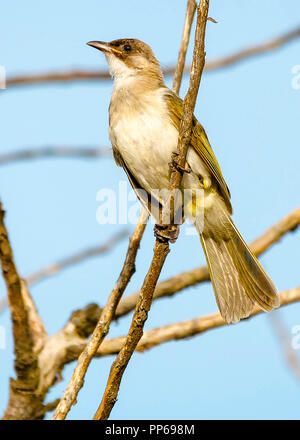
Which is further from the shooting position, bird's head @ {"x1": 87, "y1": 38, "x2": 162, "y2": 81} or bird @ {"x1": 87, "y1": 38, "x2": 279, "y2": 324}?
bird's head @ {"x1": 87, "y1": 38, "x2": 162, "y2": 81}

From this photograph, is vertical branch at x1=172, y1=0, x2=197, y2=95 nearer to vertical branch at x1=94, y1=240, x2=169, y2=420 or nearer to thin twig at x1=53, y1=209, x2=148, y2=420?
thin twig at x1=53, y1=209, x2=148, y2=420

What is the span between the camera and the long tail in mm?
4691

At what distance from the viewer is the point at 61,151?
19.0ft

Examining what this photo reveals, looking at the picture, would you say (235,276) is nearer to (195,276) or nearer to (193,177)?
(195,276)

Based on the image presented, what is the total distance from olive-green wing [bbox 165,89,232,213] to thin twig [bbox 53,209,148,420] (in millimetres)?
596

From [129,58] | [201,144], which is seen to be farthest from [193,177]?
[129,58]

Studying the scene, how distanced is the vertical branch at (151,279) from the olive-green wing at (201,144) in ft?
4.06

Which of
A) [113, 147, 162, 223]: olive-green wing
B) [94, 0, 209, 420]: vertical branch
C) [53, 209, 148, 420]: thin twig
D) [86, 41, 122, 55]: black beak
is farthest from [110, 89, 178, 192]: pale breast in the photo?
[94, 0, 209, 420]: vertical branch

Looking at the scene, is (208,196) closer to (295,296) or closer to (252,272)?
(252,272)

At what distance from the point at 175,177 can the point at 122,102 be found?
1.56 m

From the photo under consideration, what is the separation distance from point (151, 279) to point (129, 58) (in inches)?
107

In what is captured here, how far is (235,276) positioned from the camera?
498cm

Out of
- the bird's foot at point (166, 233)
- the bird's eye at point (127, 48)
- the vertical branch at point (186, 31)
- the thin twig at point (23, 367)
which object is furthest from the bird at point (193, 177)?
the thin twig at point (23, 367)
